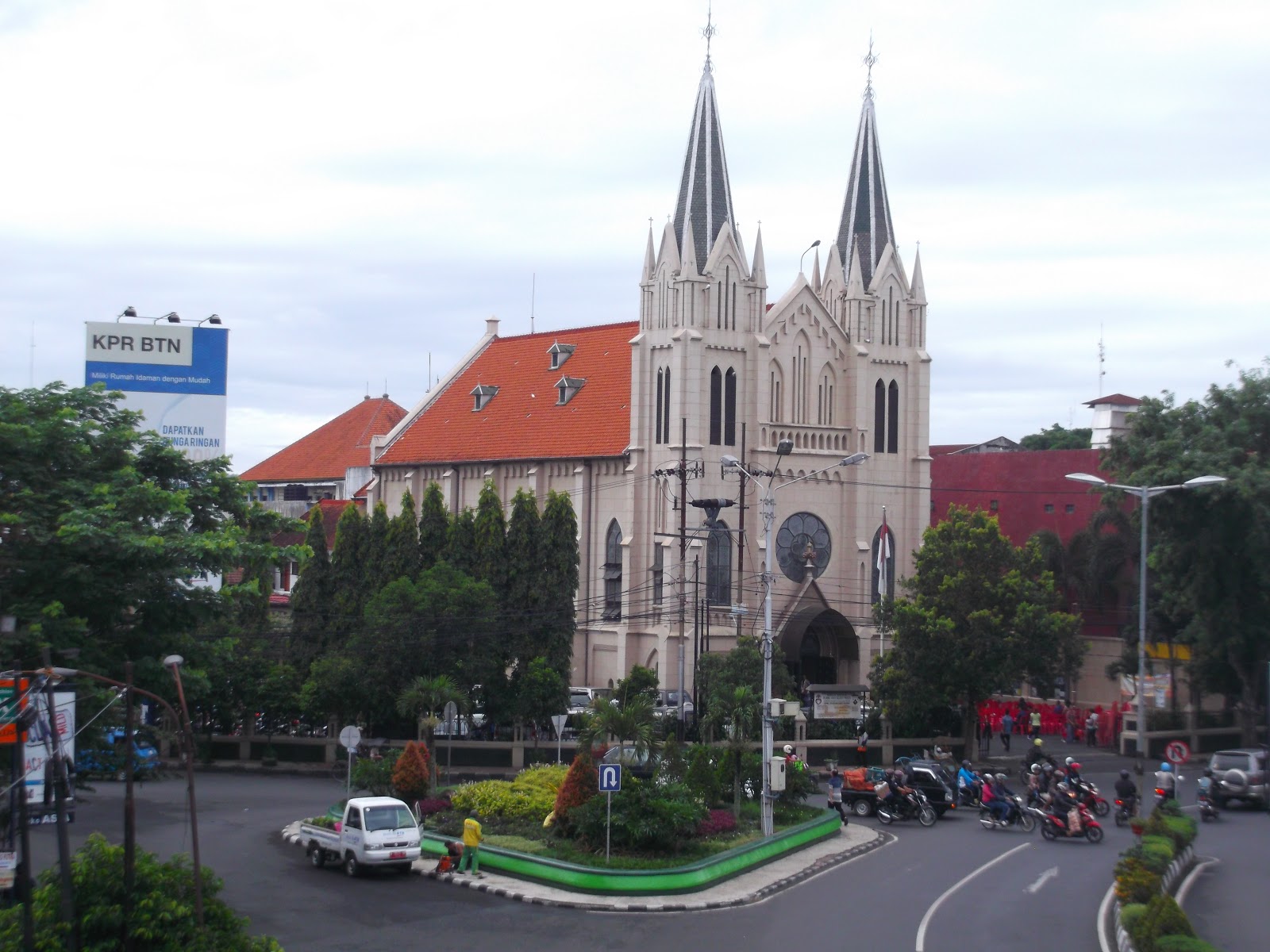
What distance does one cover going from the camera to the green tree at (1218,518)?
44.5 meters

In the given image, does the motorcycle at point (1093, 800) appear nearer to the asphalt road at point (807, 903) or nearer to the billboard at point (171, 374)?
the asphalt road at point (807, 903)

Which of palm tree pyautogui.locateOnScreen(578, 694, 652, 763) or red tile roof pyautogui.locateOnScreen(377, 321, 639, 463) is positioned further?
red tile roof pyautogui.locateOnScreen(377, 321, 639, 463)

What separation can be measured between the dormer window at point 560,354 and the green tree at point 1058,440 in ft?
150

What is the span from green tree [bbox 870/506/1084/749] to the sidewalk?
1510 centimetres

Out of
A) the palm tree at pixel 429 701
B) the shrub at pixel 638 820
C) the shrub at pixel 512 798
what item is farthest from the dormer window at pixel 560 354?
the shrub at pixel 638 820

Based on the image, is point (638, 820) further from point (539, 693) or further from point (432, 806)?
point (539, 693)

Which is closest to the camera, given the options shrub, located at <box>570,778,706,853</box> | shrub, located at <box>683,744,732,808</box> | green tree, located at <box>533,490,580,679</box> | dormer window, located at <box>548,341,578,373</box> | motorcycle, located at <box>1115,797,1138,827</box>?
shrub, located at <box>570,778,706,853</box>

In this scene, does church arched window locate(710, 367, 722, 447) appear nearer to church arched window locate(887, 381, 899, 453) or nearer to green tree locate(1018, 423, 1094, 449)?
church arched window locate(887, 381, 899, 453)

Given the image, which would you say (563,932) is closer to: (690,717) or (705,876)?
(705,876)

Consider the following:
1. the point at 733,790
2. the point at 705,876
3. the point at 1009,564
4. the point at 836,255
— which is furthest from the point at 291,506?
the point at 705,876

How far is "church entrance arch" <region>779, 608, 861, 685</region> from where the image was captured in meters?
55.8

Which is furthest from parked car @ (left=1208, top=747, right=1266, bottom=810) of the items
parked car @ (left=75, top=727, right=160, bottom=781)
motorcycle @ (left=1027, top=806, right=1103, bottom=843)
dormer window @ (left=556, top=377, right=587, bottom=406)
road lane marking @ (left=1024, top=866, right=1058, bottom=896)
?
dormer window @ (left=556, top=377, right=587, bottom=406)

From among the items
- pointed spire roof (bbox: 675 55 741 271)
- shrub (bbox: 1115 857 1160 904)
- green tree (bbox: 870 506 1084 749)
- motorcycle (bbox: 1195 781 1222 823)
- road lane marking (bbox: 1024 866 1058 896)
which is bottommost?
road lane marking (bbox: 1024 866 1058 896)

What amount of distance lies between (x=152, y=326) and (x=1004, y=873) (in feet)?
86.1
